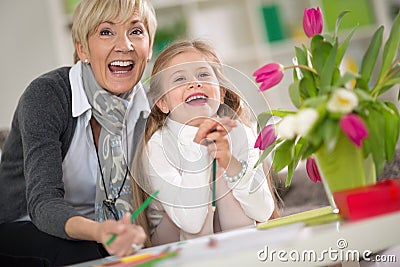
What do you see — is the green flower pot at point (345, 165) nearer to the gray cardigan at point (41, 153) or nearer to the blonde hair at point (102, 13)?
the gray cardigan at point (41, 153)

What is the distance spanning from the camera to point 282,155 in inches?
47.3

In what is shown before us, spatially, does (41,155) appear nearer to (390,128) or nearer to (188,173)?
(188,173)

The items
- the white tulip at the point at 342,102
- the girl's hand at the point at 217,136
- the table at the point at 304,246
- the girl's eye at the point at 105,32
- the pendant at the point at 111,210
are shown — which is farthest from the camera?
the girl's eye at the point at 105,32

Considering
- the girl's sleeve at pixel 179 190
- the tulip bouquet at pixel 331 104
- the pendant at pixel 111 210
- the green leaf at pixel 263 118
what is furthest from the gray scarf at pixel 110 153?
the tulip bouquet at pixel 331 104

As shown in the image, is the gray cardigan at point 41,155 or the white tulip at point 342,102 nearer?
the white tulip at point 342,102

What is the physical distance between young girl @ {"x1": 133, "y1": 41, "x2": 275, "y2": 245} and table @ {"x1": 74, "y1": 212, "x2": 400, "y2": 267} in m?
0.32

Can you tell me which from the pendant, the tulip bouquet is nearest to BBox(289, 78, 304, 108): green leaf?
the tulip bouquet

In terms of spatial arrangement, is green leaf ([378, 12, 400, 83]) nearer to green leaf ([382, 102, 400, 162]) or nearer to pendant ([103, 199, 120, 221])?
green leaf ([382, 102, 400, 162])

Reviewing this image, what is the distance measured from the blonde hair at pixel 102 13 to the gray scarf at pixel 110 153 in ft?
0.37

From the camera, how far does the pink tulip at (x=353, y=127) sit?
38.4 inches

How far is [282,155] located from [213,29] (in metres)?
2.71

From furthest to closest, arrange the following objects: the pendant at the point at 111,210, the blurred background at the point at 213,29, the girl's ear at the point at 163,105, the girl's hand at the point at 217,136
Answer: the blurred background at the point at 213,29 < the pendant at the point at 111,210 < the girl's ear at the point at 163,105 < the girl's hand at the point at 217,136

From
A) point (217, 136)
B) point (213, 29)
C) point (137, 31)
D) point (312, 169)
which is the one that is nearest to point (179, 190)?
point (217, 136)

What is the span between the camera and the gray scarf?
1495 millimetres
